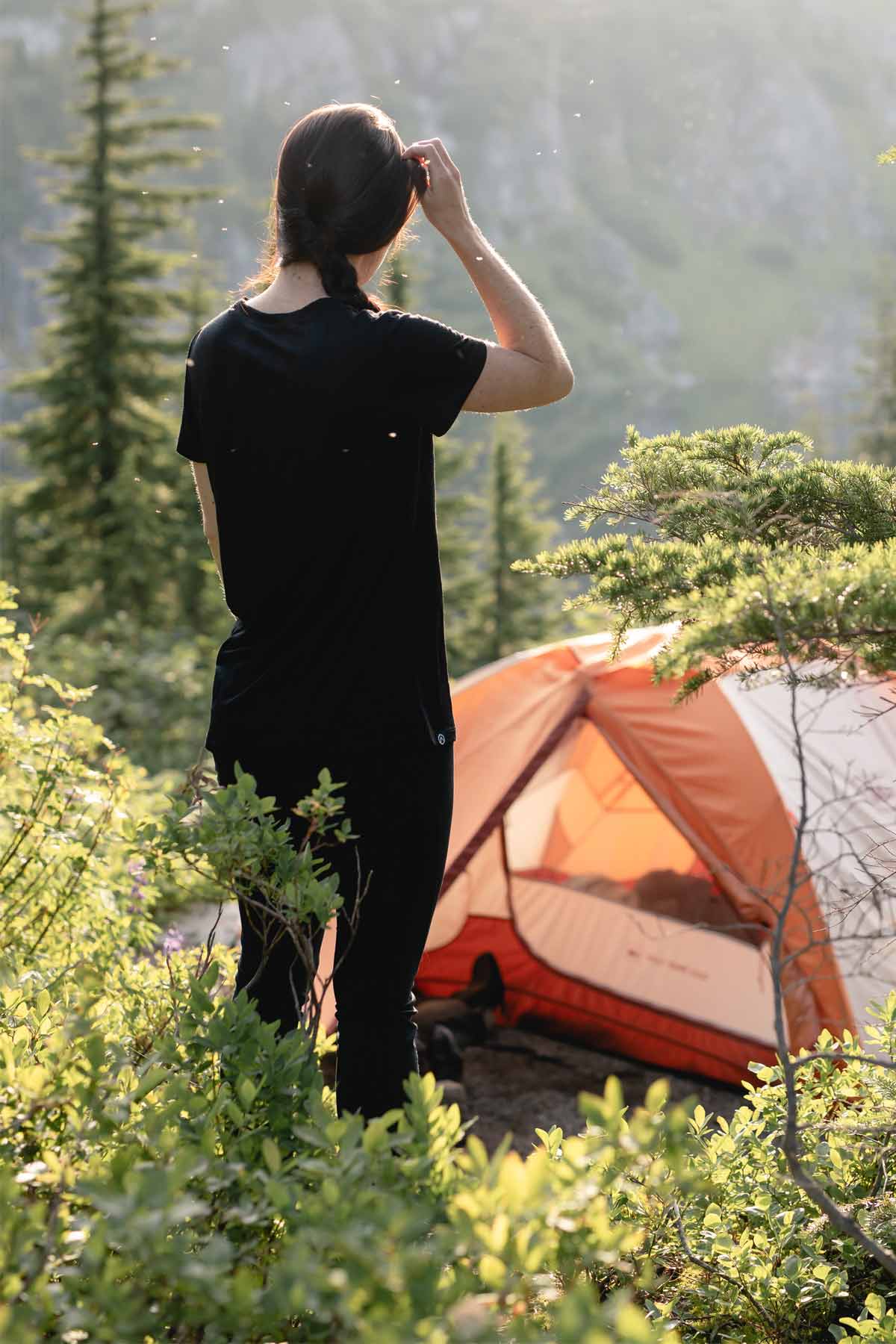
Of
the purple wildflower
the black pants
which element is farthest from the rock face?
the black pants

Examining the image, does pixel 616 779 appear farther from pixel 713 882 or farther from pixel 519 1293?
pixel 519 1293

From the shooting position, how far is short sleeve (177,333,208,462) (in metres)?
1.75

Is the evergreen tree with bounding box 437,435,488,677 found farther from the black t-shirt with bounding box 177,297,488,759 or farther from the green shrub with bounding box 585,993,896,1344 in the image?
the black t-shirt with bounding box 177,297,488,759

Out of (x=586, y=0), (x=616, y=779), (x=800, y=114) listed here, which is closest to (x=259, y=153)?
(x=586, y=0)

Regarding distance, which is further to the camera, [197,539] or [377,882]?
[197,539]

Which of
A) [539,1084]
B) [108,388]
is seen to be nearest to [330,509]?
[539,1084]

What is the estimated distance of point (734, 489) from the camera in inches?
77.7

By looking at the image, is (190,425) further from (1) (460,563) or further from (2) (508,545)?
(1) (460,563)

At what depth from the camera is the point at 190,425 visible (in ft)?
5.83

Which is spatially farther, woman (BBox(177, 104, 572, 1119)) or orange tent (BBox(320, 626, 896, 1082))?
orange tent (BBox(320, 626, 896, 1082))

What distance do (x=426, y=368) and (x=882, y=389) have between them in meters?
24.3

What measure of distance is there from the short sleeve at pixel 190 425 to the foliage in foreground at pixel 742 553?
57 cm

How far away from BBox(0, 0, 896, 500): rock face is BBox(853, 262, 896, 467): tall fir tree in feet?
188

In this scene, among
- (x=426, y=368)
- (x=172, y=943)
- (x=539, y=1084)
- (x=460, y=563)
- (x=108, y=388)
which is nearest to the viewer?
(x=426, y=368)
